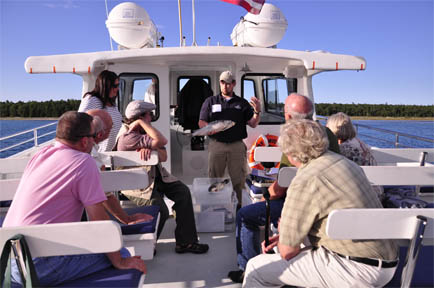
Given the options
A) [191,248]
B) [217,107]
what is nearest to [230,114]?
[217,107]

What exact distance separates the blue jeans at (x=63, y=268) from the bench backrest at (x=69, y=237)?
164mm

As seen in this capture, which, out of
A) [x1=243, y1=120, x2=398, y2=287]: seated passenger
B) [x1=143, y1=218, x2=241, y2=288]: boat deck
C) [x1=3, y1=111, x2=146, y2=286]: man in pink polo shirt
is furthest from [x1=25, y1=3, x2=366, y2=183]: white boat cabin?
[x1=243, y1=120, x2=398, y2=287]: seated passenger

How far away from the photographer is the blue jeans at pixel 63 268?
1.54 meters

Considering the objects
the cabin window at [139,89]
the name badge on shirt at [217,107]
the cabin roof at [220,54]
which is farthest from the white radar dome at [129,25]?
the name badge on shirt at [217,107]

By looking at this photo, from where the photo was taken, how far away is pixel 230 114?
151 inches

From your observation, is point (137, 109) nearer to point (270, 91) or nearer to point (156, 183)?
point (156, 183)

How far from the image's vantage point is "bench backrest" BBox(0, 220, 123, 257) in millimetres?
1383

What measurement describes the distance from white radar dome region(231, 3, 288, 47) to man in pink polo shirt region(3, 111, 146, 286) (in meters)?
3.78

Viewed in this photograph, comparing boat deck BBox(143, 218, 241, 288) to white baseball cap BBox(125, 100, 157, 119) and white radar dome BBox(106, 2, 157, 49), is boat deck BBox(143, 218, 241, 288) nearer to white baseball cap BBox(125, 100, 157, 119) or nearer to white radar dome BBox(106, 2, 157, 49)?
white baseball cap BBox(125, 100, 157, 119)

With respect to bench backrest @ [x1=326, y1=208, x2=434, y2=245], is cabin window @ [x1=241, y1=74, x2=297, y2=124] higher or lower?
higher

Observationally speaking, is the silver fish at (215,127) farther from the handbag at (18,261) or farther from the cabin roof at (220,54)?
the handbag at (18,261)

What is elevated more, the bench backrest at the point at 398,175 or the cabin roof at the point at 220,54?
the cabin roof at the point at 220,54

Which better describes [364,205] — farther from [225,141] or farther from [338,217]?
[225,141]

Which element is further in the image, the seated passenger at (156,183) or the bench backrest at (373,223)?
the seated passenger at (156,183)
